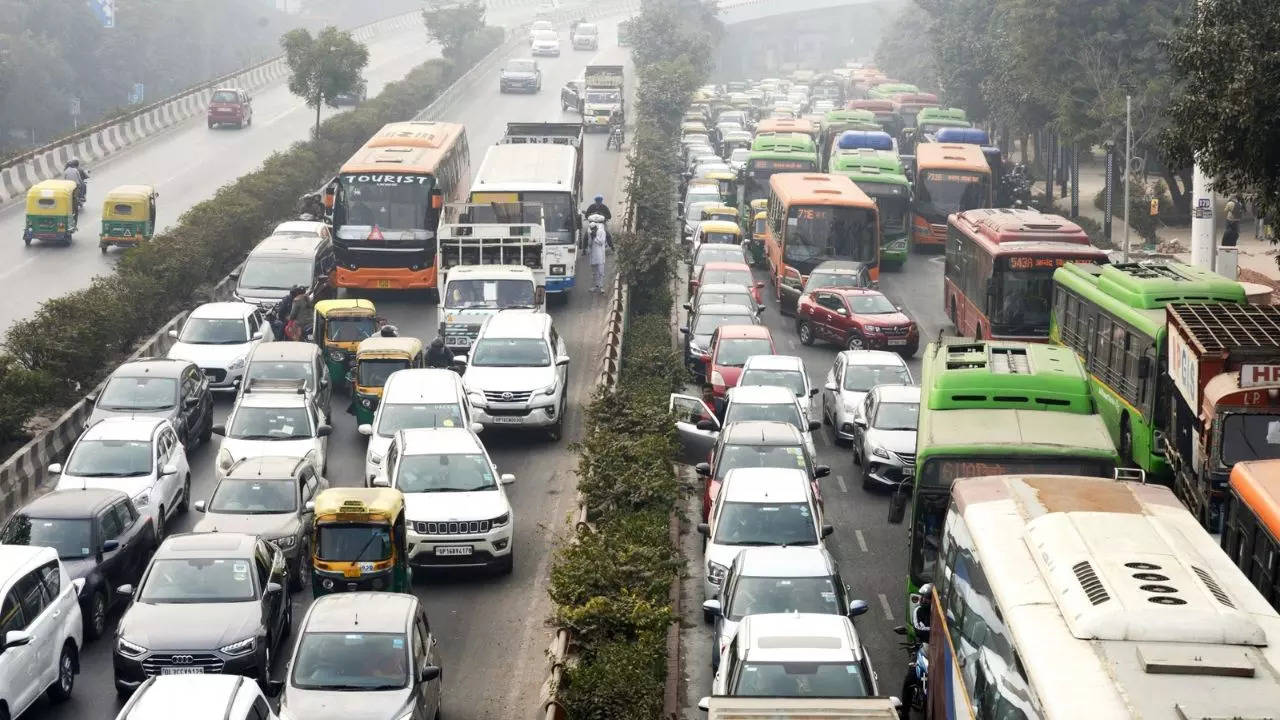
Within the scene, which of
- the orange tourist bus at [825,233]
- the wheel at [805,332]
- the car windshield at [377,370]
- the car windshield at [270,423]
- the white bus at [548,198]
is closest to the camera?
the car windshield at [270,423]

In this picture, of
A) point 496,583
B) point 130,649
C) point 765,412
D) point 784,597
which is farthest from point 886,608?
point 130,649

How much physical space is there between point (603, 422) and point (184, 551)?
26.9ft

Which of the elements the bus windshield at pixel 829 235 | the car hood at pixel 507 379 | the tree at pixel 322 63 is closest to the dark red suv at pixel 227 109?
the tree at pixel 322 63

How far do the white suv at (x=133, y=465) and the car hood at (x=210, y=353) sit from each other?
588 centimetres

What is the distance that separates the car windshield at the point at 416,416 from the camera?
80.6 ft

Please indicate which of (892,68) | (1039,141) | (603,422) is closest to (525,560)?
(603,422)

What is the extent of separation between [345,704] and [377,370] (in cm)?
1373

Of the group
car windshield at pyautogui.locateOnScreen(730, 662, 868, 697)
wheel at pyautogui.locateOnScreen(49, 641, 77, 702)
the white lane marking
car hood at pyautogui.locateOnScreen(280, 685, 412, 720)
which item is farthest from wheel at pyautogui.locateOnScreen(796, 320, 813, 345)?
car hood at pyautogui.locateOnScreen(280, 685, 412, 720)

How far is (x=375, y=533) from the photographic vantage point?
18.9 metres

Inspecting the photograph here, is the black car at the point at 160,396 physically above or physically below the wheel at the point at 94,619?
above

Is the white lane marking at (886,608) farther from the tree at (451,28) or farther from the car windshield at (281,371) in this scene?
the tree at (451,28)

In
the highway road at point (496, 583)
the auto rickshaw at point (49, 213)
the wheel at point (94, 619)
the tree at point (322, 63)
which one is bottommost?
the highway road at point (496, 583)

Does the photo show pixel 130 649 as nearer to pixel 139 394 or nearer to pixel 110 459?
pixel 110 459

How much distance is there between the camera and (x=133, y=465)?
73.4 ft
